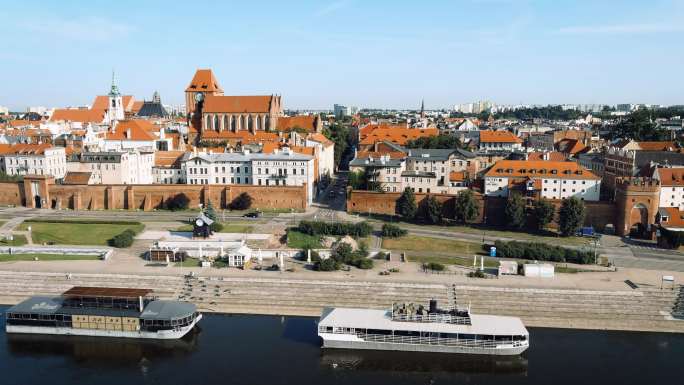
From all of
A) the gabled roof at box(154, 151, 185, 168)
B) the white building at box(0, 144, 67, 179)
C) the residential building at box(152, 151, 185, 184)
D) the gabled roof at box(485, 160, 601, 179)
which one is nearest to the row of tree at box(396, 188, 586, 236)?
the gabled roof at box(485, 160, 601, 179)

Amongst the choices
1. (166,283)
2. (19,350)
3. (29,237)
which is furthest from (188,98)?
(19,350)

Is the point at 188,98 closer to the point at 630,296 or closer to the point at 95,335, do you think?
the point at 95,335

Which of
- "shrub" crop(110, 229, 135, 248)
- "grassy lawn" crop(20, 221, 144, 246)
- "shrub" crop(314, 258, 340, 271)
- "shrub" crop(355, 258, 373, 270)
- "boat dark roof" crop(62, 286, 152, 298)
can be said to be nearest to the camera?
"boat dark roof" crop(62, 286, 152, 298)

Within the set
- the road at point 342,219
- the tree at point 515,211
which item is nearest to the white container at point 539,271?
the road at point 342,219

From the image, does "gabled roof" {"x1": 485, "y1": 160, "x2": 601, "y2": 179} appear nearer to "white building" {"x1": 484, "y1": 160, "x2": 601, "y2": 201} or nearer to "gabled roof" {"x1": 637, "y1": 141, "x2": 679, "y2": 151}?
"white building" {"x1": 484, "y1": 160, "x2": 601, "y2": 201}

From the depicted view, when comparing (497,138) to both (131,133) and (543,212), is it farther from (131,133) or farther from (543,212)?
(131,133)

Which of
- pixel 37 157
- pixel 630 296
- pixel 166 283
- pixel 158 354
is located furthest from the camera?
pixel 37 157

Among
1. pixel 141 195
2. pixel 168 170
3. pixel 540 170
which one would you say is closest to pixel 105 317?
pixel 141 195
